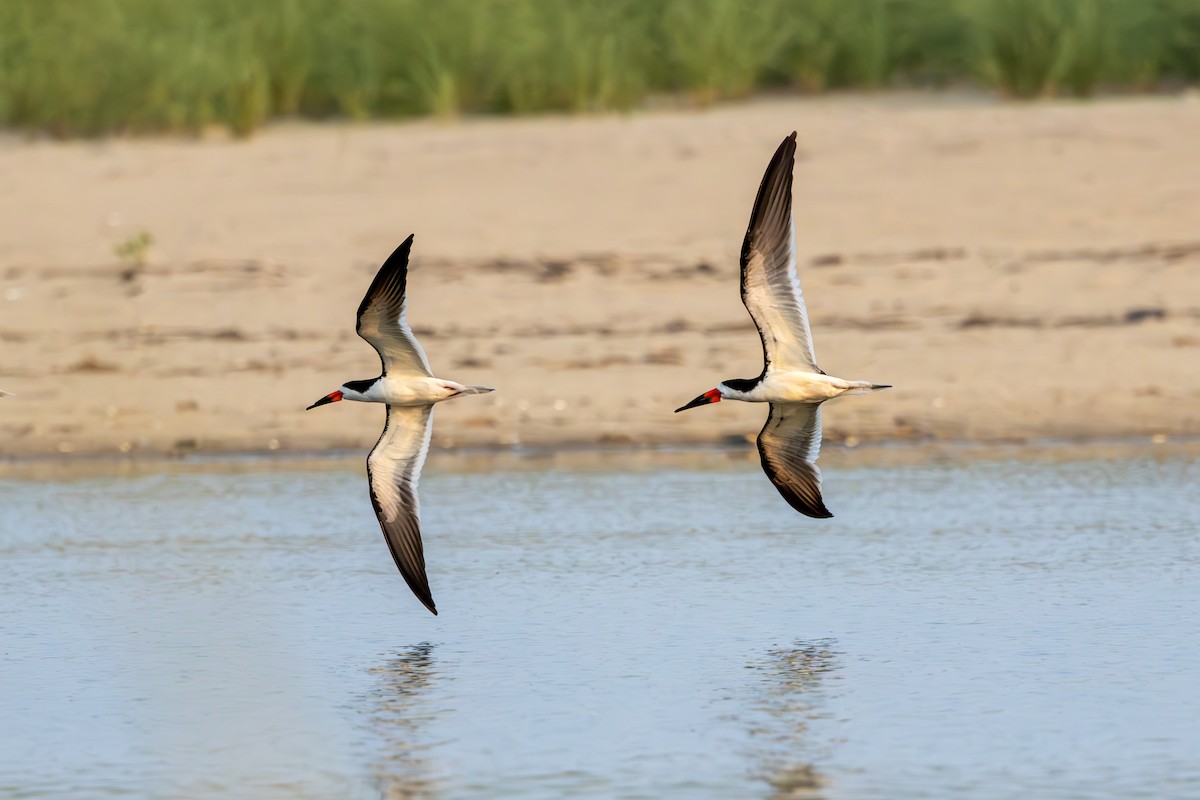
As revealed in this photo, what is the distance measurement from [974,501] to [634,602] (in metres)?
2.85

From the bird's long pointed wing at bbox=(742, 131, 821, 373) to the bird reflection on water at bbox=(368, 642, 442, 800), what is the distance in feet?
6.24

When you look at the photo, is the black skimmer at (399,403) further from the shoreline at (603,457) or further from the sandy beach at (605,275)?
the sandy beach at (605,275)

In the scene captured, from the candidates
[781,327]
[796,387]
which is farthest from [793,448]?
[781,327]

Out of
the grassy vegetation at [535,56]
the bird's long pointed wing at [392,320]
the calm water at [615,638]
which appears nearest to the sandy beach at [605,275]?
the grassy vegetation at [535,56]

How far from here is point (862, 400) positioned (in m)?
14.5

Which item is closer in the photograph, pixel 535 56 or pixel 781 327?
pixel 781 327

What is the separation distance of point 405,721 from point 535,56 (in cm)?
1072

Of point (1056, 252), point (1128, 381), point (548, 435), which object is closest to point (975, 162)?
point (1056, 252)

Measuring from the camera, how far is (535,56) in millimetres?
18375

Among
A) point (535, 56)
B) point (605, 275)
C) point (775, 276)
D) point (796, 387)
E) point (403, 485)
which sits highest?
point (535, 56)

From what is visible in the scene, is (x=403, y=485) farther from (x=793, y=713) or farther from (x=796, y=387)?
(x=793, y=713)

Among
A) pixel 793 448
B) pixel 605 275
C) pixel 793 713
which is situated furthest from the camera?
pixel 605 275

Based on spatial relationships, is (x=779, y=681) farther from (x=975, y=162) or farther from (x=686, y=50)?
(x=686, y=50)

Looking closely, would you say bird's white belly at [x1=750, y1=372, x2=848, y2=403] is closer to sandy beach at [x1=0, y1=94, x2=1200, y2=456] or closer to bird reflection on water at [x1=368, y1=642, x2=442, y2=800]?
bird reflection on water at [x1=368, y1=642, x2=442, y2=800]
